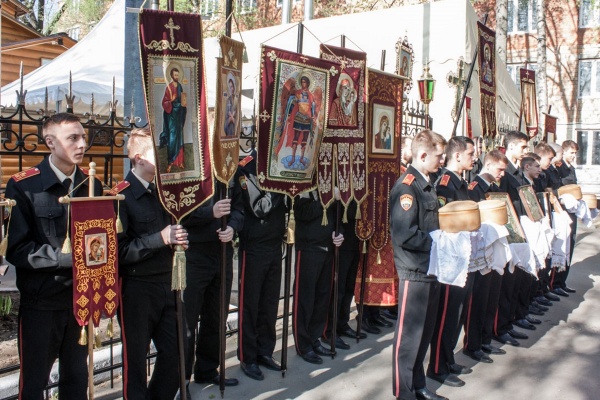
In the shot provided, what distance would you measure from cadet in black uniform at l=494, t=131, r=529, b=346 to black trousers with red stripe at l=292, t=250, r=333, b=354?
2105 mm

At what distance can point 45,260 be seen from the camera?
3.12 metres

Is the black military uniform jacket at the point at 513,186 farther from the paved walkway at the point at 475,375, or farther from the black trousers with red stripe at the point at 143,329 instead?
the black trousers with red stripe at the point at 143,329

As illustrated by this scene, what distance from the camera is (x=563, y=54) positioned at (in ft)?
85.3

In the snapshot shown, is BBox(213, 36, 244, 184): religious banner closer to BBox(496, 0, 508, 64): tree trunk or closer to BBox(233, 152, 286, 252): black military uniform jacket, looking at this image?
BBox(233, 152, 286, 252): black military uniform jacket

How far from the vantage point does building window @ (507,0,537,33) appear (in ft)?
86.9

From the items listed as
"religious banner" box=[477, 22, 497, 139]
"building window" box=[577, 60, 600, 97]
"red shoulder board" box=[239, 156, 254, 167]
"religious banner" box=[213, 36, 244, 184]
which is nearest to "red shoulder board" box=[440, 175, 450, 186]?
"red shoulder board" box=[239, 156, 254, 167]

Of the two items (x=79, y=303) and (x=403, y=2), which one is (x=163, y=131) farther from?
(x=403, y=2)

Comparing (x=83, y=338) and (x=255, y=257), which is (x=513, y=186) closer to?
(x=255, y=257)

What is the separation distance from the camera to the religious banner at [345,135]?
533 centimetres

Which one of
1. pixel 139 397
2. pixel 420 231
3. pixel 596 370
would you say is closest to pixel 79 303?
pixel 139 397

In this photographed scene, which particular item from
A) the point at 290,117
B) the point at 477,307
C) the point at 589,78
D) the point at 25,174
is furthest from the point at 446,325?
the point at 589,78

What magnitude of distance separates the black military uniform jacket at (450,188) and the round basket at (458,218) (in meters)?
0.57

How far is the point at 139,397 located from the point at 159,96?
6.07 ft

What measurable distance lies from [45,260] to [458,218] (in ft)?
9.23
